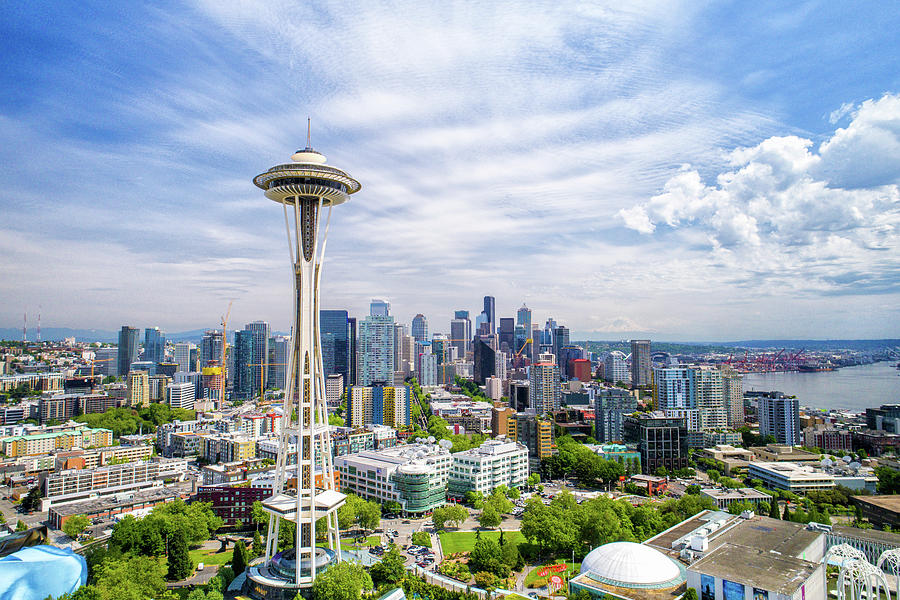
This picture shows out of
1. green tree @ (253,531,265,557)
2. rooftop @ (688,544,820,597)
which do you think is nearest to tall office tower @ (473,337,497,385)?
green tree @ (253,531,265,557)

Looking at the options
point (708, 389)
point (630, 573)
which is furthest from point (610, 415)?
point (630, 573)

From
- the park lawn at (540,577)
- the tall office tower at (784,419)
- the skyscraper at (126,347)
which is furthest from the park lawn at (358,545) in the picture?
the skyscraper at (126,347)

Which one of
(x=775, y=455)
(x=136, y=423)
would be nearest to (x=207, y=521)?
(x=136, y=423)

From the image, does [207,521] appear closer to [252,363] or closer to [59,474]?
[59,474]

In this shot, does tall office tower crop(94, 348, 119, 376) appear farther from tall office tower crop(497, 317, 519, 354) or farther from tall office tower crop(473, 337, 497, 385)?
tall office tower crop(497, 317, 519, 354)

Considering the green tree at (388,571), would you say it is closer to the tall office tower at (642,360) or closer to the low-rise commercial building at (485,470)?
the low-rise commercial building at (485,470)

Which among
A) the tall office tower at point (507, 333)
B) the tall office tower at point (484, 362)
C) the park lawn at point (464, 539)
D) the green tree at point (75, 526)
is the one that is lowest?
the park lawn at point (464, 539)

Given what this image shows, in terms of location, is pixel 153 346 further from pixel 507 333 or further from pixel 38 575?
pixel 38 575
